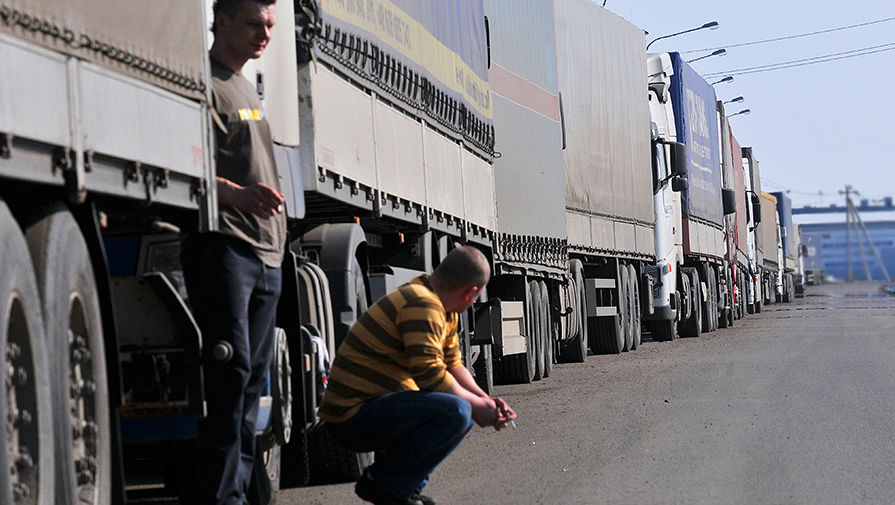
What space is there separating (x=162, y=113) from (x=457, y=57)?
857 centimetres

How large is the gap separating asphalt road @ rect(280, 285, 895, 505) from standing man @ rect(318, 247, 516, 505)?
1330mm

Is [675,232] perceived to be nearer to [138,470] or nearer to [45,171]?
[138,470]

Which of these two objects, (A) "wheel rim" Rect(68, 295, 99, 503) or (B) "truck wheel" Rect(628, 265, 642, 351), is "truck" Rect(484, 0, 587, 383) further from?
(A) "wheel rim" Rect(68, 295, 99, 503)

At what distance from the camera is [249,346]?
668 cm

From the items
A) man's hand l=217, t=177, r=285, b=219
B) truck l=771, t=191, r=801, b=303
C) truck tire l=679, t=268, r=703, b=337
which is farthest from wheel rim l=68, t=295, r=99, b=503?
truck l=771, t=191, r=801, b=303

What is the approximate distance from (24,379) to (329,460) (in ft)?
14.6

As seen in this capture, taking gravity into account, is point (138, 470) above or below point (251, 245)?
below

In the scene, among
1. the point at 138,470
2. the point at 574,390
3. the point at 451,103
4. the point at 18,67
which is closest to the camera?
the point at 18,67

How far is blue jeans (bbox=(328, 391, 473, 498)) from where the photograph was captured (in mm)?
6746

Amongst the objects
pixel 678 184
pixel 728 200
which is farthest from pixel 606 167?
pixel 728 200

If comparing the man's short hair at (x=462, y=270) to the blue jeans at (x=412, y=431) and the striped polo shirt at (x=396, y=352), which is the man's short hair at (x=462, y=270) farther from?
the blue jeans at (x=412, y=431)

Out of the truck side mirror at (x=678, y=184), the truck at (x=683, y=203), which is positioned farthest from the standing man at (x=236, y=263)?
the truck side mirror at (x=678, y=184)

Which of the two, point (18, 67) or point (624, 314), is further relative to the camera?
point (624, 314)

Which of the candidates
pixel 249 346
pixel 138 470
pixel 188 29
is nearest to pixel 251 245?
pixel 249 346
